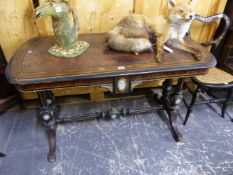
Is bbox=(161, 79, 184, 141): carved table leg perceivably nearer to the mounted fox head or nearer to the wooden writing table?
the wooden writing table

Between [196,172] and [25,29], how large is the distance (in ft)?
6.24

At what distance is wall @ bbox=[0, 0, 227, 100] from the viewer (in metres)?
1.62

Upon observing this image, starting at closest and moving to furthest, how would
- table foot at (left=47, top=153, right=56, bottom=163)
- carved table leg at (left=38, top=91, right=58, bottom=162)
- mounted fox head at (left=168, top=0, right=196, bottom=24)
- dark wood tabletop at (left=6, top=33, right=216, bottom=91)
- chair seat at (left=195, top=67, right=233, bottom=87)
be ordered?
dark wood tabletop at (left=6, top=33, right=216, bottom=91) → mounted fox head at (left=168, top=0, right=196, bottom=24) → carved table leg at (left=38, top=91, right=58, bottom=162) → table foot at (left=47, top=153, right=56, bottom=163) → chair seat at (left=195, top=67, right=233, bottom=87)

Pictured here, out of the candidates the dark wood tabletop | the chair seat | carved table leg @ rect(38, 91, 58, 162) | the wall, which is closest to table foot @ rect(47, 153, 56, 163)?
carved table leg @ rect(38, 91, 58, 162)

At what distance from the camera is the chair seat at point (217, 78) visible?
5.69 feet

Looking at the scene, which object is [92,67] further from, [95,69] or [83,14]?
[83,14]

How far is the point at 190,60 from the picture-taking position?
1.36m

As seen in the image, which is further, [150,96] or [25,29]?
[150,96]

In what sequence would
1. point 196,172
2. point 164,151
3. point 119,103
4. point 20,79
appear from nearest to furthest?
point 20,79 < point 196,172 < point 164,151 < point 119,103

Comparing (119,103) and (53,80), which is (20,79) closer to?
(53,80)

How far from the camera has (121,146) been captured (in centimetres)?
176

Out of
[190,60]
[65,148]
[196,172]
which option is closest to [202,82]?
[190,60]

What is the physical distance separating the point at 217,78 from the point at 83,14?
1.36 metres

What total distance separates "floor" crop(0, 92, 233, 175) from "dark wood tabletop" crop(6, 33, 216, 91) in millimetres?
743
